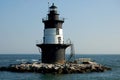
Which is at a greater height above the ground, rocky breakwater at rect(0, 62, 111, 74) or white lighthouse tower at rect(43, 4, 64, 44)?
white lighthouse tower at rect(43, 4, 64, 44)

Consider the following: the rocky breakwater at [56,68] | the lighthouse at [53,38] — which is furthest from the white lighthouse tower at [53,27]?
the rocky breakwater at [56,68]

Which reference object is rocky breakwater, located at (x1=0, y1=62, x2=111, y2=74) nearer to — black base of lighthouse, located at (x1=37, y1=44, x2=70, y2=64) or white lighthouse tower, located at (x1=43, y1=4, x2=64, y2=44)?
black base of lighthouse, located at (x1=37, y1=44, x2=70, y2=64)

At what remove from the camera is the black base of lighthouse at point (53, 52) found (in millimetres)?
43000

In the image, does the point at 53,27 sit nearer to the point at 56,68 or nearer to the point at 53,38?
the point at 53,38

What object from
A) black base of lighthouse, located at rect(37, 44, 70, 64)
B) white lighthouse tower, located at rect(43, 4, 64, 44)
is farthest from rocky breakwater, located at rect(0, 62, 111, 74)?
white lighthouse tower, located at rect(43, 4, 64, 44)

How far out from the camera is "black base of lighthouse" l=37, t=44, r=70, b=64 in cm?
4300

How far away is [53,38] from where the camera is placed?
43094 millimetres

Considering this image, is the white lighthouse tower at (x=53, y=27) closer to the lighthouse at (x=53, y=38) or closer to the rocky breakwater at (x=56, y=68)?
the lighthouse at (x=53, y=38)

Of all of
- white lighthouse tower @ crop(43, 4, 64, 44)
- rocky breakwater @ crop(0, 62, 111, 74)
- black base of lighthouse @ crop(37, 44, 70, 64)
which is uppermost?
white lighthouse tower @ crop(43, 4, 64, 44)

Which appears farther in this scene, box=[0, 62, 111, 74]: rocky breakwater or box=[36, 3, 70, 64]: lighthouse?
box=[36, 3, 70, 64]: lighthouse

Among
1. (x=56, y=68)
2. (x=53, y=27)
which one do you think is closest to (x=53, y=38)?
(x=53, y=27)

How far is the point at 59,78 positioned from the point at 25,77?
3.81 meters

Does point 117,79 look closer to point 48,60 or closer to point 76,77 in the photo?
point 76,77

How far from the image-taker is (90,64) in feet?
150
